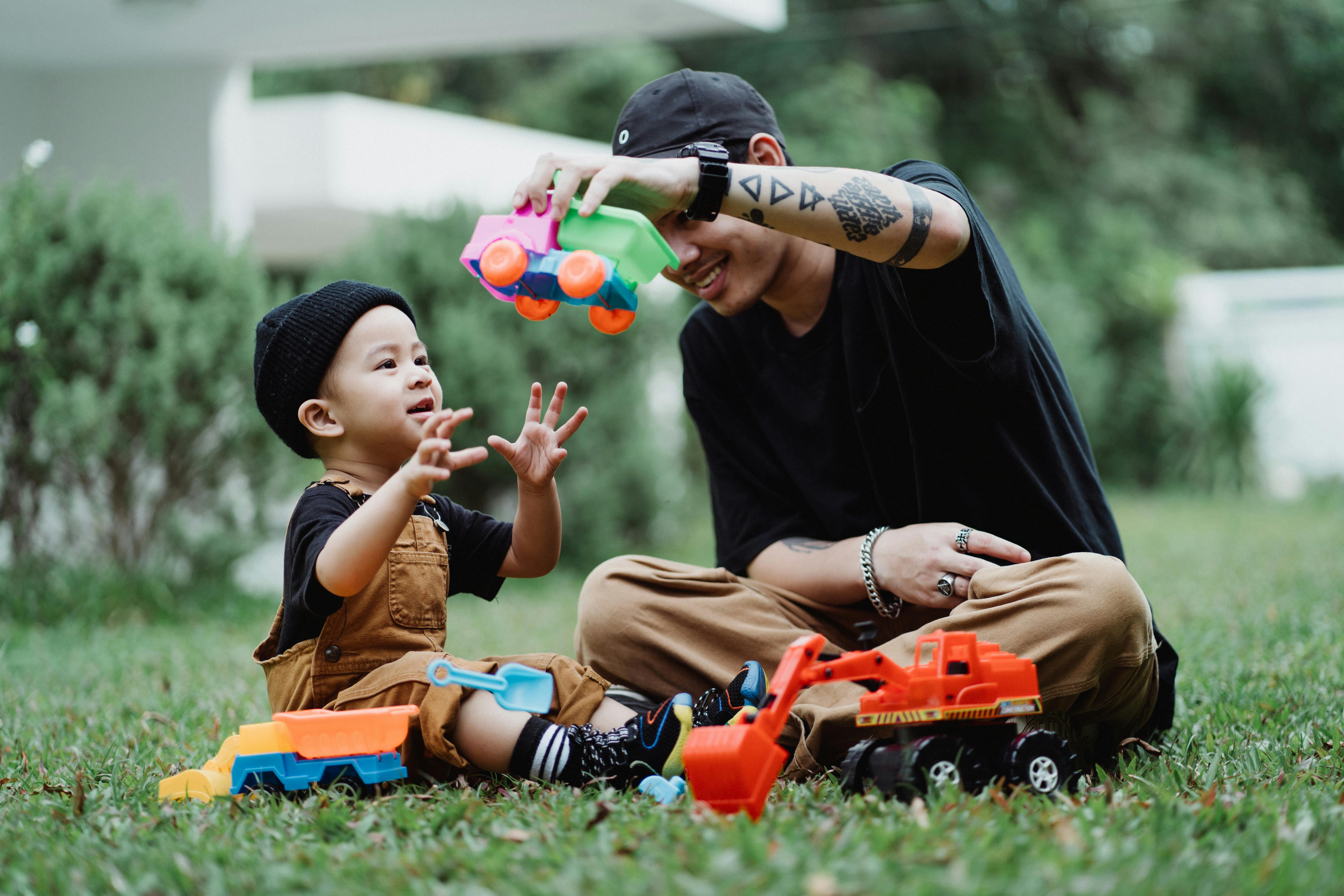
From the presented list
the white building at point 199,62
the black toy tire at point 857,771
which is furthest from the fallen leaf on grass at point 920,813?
the white building at point 199,62

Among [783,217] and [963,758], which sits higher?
[783,217]

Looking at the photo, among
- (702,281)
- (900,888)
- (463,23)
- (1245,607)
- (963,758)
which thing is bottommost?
(1245,607)

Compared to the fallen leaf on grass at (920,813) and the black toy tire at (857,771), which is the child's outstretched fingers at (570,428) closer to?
the black toy tire at (857,771)

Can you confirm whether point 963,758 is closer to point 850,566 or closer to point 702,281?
point 850,566

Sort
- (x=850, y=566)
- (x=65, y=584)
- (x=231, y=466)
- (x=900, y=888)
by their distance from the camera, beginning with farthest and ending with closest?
(x=231, y=466) < (x=65, y=584) < (x=850, y=566) < (x=900, y=888)

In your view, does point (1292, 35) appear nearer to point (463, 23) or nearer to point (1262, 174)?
point (1262, 174)

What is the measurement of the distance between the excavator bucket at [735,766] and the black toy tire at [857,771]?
9.2 inches

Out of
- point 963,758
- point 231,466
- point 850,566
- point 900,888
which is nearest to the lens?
point 900,888

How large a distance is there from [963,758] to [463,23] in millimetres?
8024

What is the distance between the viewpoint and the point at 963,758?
2143 mm

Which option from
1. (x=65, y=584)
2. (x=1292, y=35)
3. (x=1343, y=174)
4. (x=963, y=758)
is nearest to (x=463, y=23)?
(x=65, y=584)

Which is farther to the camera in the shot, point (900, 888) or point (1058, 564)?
point (1058, 564)

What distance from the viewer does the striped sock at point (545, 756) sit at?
2.40 metres

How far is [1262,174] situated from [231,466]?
20.4 meters
